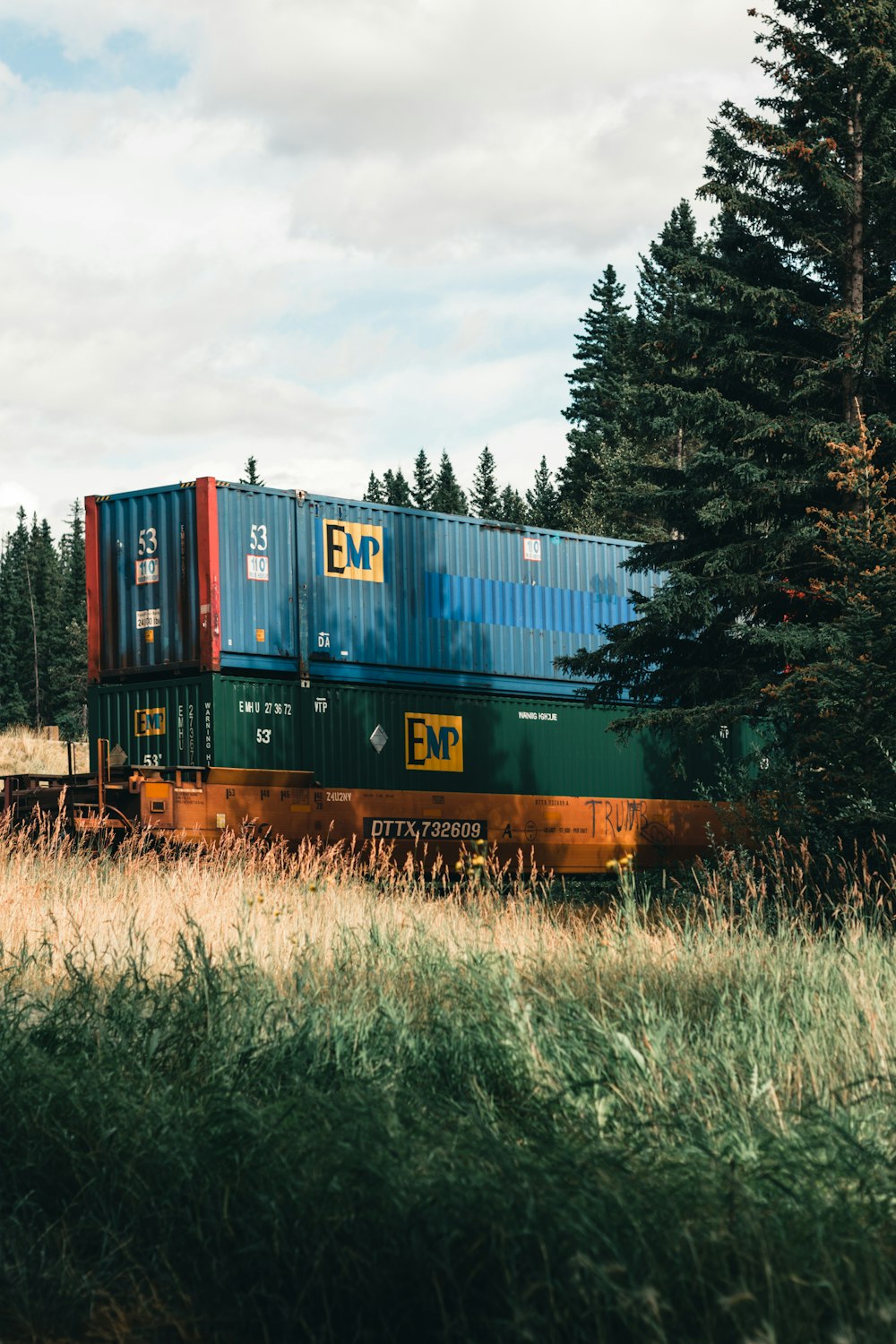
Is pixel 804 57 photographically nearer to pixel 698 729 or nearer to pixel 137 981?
pixel 698 729

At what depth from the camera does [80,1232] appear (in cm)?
461

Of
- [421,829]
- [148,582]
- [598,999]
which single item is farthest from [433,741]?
[598,999]

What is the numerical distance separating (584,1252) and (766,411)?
14.4 m

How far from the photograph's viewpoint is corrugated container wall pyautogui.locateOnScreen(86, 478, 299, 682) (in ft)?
60.6

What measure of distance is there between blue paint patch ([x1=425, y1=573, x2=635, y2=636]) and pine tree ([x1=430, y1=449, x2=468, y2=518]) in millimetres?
77666

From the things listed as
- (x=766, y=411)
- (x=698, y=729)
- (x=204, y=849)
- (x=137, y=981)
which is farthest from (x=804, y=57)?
(x=137, y=981)

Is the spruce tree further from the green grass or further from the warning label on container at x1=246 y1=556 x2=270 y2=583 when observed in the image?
the green grass

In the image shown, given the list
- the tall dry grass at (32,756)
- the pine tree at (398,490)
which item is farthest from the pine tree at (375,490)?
the tall dry grass at (32,756)

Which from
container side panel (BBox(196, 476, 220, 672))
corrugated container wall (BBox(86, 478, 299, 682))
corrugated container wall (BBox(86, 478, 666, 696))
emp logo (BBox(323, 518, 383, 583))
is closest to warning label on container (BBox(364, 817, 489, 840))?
corrugated container wall (BBox(86, 478, 666, 696))

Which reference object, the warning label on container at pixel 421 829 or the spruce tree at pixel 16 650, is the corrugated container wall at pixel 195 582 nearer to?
the warning label on container at pixel 421 829

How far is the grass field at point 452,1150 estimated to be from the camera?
3.62 meters

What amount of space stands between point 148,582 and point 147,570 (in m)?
0.17

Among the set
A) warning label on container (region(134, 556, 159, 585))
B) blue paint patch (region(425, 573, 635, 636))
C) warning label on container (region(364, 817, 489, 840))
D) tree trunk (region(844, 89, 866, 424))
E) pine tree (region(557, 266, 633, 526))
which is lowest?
warning label on container (region(364, 817, 489, 840))

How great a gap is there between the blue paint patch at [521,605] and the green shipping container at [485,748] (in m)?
1.30
